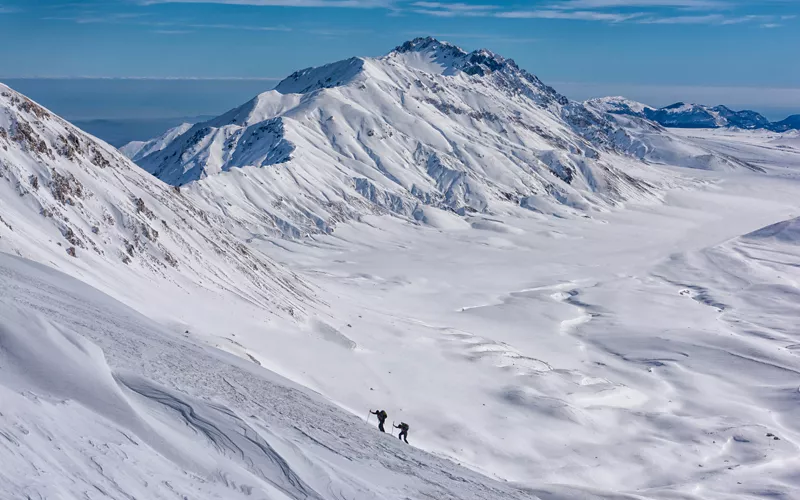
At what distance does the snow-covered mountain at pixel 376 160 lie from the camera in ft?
403

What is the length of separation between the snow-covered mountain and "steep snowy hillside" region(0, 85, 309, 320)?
57961mm

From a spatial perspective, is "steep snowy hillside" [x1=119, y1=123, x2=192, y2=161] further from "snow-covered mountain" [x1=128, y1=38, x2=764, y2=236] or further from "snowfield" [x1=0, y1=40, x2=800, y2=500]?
"snowfield" [x1=0, y1=40, x2=800, y2=500]

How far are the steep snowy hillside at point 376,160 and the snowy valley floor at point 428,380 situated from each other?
17.4 metres

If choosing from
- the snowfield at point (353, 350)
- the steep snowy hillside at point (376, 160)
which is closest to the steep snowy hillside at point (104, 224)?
the snowfield at point (353, 350)

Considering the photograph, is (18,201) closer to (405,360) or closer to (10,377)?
(405,360)

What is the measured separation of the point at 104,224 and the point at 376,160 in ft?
341

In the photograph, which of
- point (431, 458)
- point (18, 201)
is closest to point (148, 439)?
point (431, 458)

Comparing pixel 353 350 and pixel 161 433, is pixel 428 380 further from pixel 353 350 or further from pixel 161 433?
pixel 161 433

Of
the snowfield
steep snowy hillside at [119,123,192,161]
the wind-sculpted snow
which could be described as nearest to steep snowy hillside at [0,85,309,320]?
the snowfield

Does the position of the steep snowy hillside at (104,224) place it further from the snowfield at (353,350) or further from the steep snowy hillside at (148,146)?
the steep snowy hillside at (148,146)

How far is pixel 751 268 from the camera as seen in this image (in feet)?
317

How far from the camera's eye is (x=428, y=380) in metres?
45.7

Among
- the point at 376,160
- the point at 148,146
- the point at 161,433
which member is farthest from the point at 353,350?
the point at 148,146

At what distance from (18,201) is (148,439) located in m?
29.9
